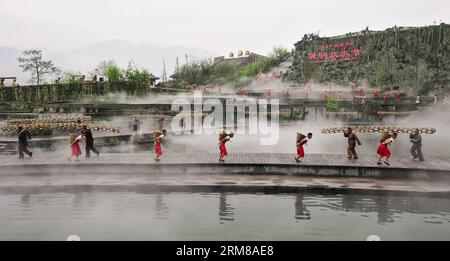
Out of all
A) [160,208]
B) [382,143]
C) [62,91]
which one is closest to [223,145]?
[160,208]

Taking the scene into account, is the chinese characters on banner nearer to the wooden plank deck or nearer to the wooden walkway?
the wooden plank deck

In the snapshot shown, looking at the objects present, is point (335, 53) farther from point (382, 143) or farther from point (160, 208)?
point (160, 208)

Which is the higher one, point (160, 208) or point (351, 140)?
point (351, 140)

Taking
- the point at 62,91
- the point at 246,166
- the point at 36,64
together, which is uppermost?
the point at 36,64

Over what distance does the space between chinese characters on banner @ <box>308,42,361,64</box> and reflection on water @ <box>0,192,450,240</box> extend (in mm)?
42859

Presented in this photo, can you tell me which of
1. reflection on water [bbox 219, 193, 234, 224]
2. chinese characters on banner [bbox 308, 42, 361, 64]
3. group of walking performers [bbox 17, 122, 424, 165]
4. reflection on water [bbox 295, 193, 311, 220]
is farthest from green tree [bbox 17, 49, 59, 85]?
reflection on water [bbox 295, 193, 311, 220]

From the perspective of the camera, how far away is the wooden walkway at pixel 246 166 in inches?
555

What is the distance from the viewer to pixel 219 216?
10.3 metres

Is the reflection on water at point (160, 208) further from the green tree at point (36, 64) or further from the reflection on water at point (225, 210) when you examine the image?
the green tree at point (36, 64)

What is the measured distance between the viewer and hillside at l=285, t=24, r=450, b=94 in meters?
43.6

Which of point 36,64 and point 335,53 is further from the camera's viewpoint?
point 36,64

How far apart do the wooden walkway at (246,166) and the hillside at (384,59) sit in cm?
3156

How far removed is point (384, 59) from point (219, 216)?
4368 cm
